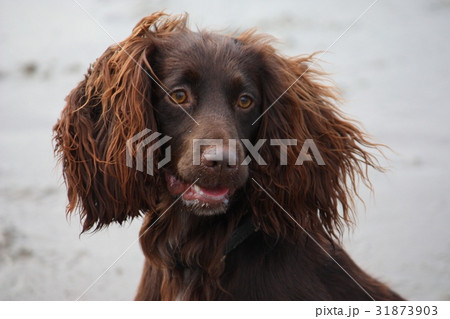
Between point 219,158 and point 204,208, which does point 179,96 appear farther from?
point 204,208

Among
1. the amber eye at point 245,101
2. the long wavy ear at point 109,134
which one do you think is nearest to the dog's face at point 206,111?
the amber eye at point 245,101

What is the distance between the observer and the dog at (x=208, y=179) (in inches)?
116

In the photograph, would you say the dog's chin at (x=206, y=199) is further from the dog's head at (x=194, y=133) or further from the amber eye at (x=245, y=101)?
the amber eye at (x=245, y=101)

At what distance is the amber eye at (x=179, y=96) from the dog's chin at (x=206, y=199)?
39cm

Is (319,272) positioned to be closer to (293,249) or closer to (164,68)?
(293,249)

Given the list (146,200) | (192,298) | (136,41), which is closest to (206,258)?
(192,298)

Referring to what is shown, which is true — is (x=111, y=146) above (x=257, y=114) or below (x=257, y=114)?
below

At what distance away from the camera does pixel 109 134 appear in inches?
119

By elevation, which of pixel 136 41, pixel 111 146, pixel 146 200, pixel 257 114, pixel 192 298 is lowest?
pixel 192 298

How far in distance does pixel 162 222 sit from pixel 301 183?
2.40ft

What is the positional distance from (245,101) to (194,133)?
0.38 m

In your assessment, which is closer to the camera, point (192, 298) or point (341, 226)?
point (192, 298)

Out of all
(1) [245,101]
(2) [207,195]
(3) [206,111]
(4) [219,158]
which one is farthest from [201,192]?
(1) [245,101]

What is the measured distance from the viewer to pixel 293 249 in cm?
307
